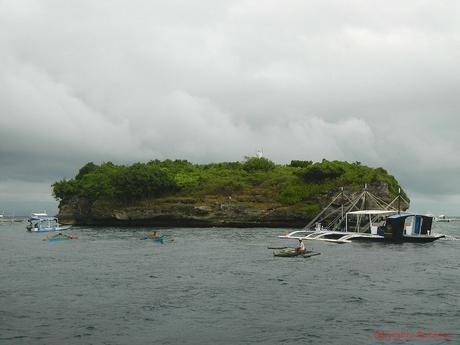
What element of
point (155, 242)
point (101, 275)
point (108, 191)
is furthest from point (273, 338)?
point (108, 191)

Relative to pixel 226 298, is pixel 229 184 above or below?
above

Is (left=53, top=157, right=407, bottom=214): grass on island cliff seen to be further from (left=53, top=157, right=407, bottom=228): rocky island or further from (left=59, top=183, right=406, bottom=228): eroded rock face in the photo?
(left=59, top=183, right=406, bottom=228): eroded rock face

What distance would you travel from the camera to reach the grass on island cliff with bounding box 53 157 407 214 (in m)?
134

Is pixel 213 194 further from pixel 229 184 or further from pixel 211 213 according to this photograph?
pixel 211 213

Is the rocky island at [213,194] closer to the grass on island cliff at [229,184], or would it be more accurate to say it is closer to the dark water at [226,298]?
the grass on island cliff at [229,184]

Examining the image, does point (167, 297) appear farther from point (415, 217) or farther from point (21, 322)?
point (415, 217)

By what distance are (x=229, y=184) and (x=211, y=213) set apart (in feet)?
52.7

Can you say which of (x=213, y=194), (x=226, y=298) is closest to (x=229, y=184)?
(x=213, y=194)

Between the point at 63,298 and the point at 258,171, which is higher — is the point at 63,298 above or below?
below

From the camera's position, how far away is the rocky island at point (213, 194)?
132 meters

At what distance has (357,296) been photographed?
37406mm

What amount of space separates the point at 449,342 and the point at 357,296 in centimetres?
1186

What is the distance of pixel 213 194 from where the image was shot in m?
144

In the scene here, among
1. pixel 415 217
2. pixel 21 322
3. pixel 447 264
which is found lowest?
pixel 21 322
